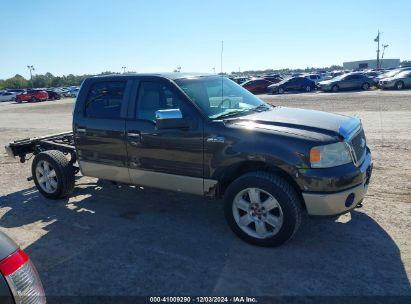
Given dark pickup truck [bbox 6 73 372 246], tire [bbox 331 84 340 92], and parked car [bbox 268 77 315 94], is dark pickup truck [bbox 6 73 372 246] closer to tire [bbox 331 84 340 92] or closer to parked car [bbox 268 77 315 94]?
tire [bbox 331 84 340 92]

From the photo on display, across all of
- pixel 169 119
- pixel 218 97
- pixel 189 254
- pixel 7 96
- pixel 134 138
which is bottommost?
pixel 189 254

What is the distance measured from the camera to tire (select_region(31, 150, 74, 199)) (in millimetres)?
5691

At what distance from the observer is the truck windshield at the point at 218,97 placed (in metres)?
4.45

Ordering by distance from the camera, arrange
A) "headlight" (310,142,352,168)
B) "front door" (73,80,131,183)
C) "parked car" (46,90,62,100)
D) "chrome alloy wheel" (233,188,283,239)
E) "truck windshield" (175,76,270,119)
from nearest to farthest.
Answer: "headlight" (310,142,352,168) < "chrome alloy wheel" (233,188,283,239) < "truck windshield" (175,76,270,119) < "front door" (73,80,131,183) < "parked car" (46,90,62,100)

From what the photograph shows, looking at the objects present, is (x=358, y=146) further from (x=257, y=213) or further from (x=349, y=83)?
(x=349, y=83)

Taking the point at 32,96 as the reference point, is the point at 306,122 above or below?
above

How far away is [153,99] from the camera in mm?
4738

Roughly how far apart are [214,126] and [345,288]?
2097mm

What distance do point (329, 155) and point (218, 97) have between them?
1717 millimetres

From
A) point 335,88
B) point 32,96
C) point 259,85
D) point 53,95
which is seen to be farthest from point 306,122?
point 53,95

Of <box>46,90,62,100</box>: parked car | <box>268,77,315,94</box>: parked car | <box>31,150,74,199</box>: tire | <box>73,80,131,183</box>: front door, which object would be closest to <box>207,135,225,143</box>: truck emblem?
<box>73,80,131,183</box>: front door

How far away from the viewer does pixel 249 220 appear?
4125 mm

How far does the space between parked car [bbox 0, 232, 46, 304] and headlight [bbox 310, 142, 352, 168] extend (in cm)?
266

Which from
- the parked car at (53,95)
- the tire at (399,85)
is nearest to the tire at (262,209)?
the tire at (399,85)
